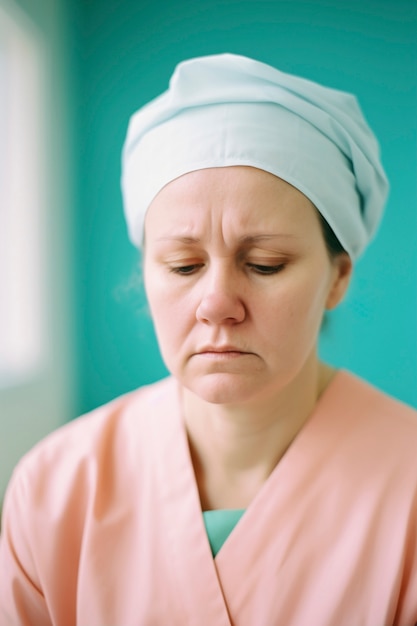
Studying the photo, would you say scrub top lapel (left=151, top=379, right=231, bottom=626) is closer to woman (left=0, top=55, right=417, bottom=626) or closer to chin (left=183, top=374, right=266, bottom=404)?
woman (left=0, top=55, right=417, bottom=626)

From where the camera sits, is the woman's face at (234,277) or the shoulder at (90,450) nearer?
the woman's face at (234,277)

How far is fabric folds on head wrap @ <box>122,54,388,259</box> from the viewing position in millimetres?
588

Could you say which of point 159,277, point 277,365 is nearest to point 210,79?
point 159,277

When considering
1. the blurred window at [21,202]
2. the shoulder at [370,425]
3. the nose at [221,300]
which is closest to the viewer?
the nose at [221,300]

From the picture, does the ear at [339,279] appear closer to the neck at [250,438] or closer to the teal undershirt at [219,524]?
the neck at [250,438]

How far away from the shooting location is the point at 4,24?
0.75 meters

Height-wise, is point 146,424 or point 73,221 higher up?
point 73,221

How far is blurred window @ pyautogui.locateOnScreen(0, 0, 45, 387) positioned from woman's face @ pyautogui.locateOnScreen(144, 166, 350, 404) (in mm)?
273

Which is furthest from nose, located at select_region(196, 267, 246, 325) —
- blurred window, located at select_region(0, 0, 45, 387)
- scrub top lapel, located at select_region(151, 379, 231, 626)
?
blurred window, located at select_region(0, 0, 45, 387)

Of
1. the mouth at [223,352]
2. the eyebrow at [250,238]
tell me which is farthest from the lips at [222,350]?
the eyebrow at [250,238]

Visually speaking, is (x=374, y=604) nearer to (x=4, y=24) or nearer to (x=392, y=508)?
(x=392, y=508)

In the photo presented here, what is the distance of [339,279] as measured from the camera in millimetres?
698

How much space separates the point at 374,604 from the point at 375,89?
70 centimetres

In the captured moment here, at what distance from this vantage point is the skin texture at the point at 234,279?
22.3 inches
